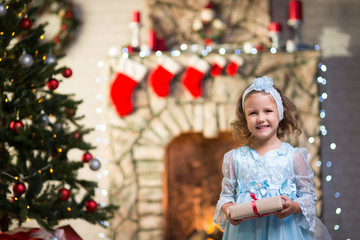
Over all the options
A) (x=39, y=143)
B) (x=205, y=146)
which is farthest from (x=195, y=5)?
(x=39, y=143)

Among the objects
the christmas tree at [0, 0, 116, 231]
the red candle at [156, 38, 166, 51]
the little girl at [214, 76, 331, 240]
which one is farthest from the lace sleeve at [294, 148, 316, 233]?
the red candle at [156, 38, 166, 51]

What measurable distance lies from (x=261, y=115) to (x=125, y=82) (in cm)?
214

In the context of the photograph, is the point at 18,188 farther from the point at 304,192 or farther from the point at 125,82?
the point at 125,82

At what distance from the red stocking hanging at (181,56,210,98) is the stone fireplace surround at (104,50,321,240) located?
0.16 ft

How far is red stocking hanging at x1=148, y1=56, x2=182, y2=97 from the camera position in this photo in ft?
12.4

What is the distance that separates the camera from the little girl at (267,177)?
1789mm

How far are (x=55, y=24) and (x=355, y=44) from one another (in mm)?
2438

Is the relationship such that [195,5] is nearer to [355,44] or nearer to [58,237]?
[355,44]

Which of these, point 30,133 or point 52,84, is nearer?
point 30,133

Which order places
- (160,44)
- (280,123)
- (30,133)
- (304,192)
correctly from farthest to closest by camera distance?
1. (160,44)
2. (30,133)
3. (280,123)
4. (304,192)

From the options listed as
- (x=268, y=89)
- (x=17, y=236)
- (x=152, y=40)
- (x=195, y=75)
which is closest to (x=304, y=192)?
(x=268, y=89)

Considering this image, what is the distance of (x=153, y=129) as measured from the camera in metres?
3.88

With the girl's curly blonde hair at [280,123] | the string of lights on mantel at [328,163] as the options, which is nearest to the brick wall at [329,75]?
the string of lights on mantel at [328,163]

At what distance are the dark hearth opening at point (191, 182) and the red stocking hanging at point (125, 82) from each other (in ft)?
1.62
